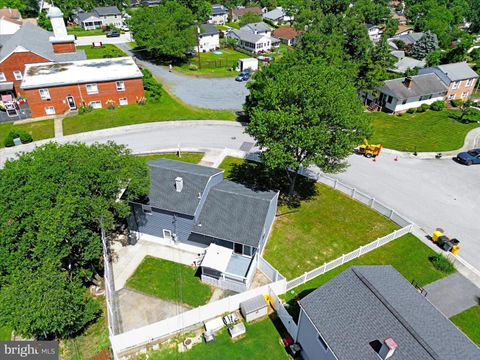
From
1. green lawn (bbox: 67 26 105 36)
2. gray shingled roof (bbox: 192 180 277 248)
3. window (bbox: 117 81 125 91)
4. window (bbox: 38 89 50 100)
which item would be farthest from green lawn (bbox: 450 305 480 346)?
green lawn (bbox: 67 26 105 36)

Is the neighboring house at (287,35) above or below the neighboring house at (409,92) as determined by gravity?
above

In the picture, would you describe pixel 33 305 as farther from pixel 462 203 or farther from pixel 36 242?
pixel 462 203

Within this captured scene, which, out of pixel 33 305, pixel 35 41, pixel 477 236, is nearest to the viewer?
pixel 33 305

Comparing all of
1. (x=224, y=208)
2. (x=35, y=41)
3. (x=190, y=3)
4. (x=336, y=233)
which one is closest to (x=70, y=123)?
(x=35, y=41)

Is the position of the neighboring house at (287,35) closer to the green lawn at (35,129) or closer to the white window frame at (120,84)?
the white window frame at (120,84)

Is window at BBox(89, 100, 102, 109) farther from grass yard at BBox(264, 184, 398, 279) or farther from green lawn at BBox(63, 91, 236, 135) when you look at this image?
grass yard at BBox(264, 184, 398, 279)

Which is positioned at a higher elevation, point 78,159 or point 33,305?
point 78,159

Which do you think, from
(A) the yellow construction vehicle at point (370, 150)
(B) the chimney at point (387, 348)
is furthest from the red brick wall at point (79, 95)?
(B) the chimney at point (387, 348)

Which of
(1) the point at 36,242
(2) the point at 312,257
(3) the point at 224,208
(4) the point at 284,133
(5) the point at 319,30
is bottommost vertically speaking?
(2) the point at 312,257
